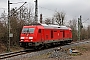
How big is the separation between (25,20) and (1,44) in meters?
7.10

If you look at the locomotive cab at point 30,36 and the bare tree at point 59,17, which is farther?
the bare tree at point 59,17

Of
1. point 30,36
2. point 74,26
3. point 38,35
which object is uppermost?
point 38,35

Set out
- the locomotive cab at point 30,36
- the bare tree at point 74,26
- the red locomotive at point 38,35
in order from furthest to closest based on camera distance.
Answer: the bare tree at point 74,26 < the red locomotive at point 38,35 < the locomotive cab at point 30,36

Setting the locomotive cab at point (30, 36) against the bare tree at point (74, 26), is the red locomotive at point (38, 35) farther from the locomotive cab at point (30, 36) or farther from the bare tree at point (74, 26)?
the bare tree at point (74, 26)

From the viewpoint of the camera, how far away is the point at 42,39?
2614 cm

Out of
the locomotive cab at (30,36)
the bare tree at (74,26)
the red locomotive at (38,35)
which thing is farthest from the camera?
the bare tree at (74,26)

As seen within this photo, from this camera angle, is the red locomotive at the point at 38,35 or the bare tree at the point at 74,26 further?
the bare tree at the point at 74,26

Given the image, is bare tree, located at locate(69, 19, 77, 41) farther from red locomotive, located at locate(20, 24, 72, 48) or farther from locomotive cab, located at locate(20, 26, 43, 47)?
locomotive cab, located at locate(20, 26, 43, 47)

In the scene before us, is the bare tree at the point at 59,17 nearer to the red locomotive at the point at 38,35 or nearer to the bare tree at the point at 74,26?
the bare tree at the point at 74,26

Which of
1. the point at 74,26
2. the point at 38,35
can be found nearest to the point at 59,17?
the point at 74,26

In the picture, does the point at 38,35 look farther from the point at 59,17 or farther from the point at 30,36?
the point at 59,17

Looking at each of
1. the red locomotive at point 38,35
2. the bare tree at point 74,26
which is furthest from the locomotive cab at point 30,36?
the bare tree at point 74,26

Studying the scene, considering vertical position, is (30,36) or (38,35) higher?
(38,35)

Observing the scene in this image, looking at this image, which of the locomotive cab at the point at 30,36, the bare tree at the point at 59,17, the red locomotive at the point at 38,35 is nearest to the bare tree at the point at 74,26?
the bare tree at the point at 59,17
